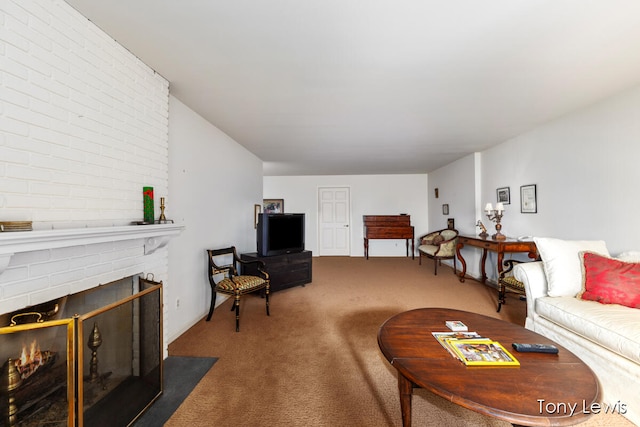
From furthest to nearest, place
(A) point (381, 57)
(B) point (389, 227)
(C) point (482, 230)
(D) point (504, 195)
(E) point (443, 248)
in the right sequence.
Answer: (B) point (389, 227) < (E) point (443, 248) < (C) point (482, 230) < (D) point (504, 195) < (A) point (381, 57)

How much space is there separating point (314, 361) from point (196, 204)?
193 centimetres

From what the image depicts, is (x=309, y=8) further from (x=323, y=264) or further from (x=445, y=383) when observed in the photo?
(x=323, y=264)

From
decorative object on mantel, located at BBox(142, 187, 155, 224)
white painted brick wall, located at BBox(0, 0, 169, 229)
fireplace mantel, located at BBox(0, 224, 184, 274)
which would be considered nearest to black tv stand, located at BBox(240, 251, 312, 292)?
fireplace mantel, located at BBox(0, 224, 184, 274)

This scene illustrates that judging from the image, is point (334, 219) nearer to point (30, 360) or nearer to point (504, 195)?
point (504, 195)

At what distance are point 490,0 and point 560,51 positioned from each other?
2.75 ft

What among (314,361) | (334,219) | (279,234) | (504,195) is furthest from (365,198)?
(314,361)

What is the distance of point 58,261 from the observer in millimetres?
1287

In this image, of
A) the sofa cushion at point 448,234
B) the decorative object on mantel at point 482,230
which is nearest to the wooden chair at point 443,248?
the sofa cushion at point 448,234

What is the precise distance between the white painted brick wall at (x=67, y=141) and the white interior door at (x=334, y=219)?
17.3 feet

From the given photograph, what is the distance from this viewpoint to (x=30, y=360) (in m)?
1.09

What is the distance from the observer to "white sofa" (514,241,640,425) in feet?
4.70

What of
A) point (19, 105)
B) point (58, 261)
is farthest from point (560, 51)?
point (58, 261)

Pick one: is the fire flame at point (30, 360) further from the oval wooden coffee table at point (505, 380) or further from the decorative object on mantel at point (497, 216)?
Answer: the decorative object on mantel at point (497, 216)

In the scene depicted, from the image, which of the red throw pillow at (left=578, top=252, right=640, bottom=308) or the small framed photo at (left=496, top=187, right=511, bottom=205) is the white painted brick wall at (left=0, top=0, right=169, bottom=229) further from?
the small framed photo at (left=496, top=187, right=511, bottom=205)
